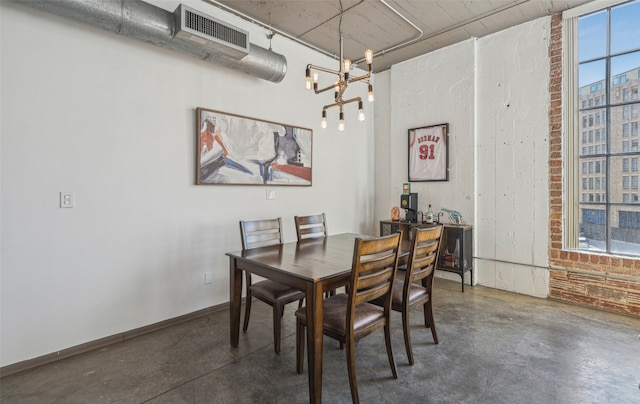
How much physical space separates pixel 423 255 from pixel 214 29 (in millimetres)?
2531

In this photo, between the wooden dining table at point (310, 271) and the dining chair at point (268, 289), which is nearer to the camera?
the wooden dining table at point (310, 271)

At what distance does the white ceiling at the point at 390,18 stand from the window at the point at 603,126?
0.40 metres

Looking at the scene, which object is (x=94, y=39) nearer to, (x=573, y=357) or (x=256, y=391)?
(x=256, y=391)

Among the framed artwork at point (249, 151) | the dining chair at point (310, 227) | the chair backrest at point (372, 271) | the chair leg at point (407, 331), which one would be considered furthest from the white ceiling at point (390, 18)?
the chair leg at point (407, 331)

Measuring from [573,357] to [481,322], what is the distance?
0.70 meters

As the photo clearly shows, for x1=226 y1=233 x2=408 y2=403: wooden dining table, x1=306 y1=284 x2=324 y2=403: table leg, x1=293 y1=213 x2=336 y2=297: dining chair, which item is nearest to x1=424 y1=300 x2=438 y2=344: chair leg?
x1=226 y1=233 x2=408 y2=403: wooden dining table

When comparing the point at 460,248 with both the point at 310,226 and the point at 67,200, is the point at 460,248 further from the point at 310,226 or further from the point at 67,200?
the point at 67,200

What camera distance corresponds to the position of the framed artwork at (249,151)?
9.82ft

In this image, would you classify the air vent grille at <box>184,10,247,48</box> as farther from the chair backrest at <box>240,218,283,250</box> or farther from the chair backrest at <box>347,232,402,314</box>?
the chair backrest at <box>347,232,402,314</box>

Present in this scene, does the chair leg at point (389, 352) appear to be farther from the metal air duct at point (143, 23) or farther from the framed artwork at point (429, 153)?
the framed artwork at point (429, 153)

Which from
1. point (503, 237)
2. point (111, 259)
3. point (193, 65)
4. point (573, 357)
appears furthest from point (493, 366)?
point (193, 65)

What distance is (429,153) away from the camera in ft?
14.2

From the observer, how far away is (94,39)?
2.38m

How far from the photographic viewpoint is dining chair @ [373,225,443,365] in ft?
6.98
